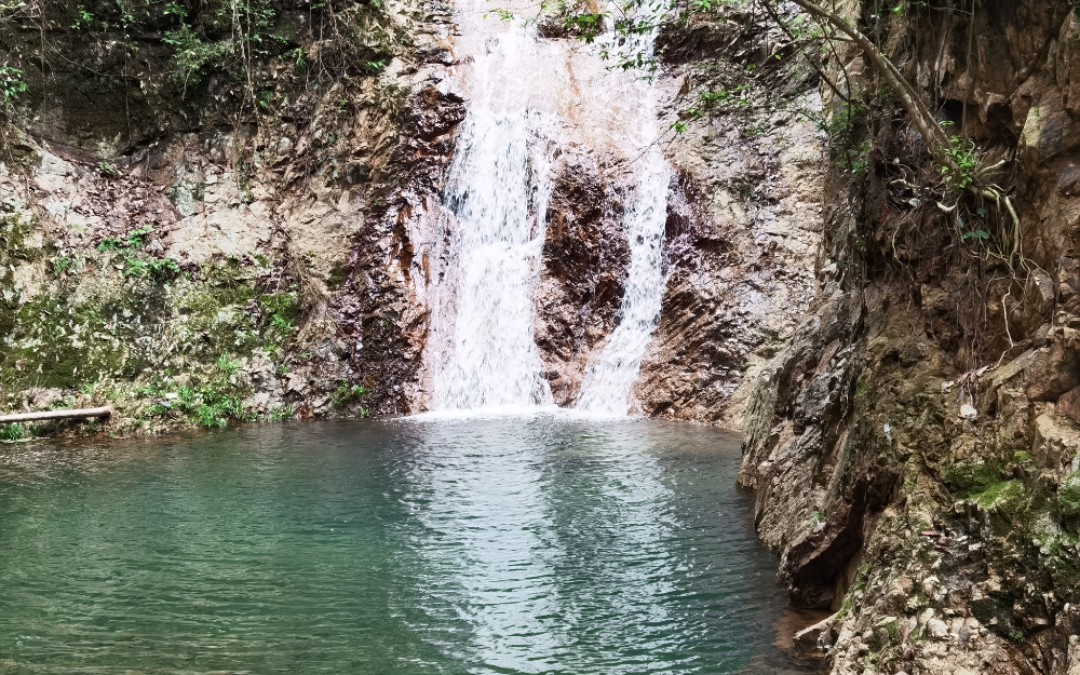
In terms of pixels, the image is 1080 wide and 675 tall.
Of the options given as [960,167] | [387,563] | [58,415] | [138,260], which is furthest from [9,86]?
[960,167]

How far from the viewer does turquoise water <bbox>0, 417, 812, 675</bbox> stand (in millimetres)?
5871

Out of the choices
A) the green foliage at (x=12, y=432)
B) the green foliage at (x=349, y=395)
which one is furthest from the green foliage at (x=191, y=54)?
the green foliage at (x=12, y=432)

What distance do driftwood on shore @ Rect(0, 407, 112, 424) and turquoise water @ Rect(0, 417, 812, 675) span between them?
1067 millimetres

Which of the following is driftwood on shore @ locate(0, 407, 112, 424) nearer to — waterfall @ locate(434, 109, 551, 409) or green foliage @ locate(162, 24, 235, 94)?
waterfall @ locate(434, 109, 551, 409)

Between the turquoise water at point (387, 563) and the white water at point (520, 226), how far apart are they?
4.03 m

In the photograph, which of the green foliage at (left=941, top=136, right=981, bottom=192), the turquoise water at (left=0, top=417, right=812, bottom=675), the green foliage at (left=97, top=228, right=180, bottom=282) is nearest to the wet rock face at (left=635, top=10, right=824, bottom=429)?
the turquoise water at (left=0, top=417, right=812, bottom=675)

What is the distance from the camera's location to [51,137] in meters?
16.0

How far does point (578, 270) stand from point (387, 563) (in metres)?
10.3

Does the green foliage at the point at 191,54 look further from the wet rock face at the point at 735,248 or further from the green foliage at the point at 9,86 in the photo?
the wet rock face at the point at 735,248

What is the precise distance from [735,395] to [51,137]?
13367mm

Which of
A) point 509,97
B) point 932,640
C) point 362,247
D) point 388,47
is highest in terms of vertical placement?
point 388,47

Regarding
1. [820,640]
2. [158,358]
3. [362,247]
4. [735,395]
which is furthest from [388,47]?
[820,640]

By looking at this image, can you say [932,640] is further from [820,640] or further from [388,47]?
[388,47]

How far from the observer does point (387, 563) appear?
7.68m
